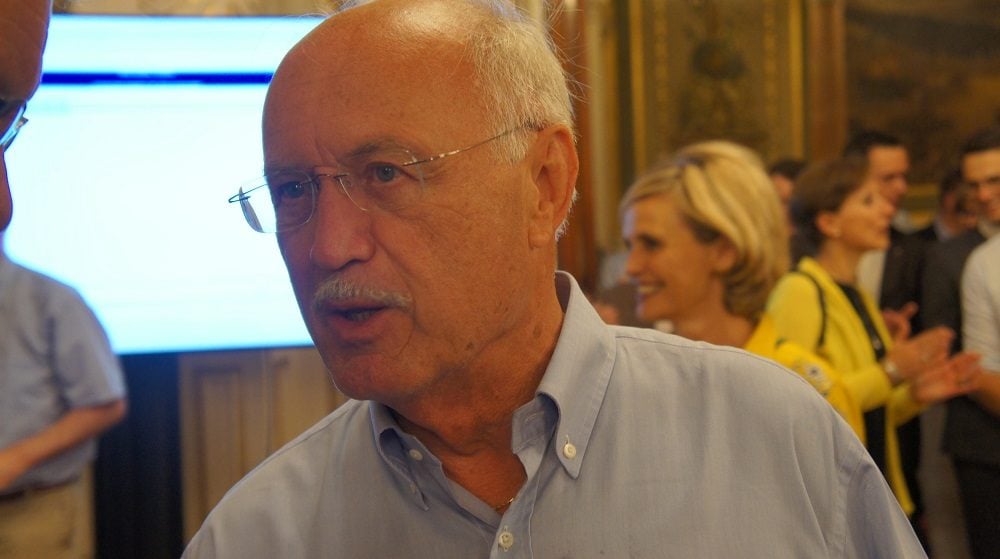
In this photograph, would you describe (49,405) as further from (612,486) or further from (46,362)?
(612,486)

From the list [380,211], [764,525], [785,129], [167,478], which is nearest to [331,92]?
[380,211]

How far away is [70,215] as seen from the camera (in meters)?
2.85

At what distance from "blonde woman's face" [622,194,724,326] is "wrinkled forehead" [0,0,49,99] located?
217 centimetres

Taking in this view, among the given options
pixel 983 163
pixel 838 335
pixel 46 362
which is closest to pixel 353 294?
pixel 46 362

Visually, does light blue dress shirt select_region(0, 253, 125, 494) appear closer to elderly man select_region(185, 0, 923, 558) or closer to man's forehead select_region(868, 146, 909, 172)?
elderly man select_region(185, 0, 923, 558)

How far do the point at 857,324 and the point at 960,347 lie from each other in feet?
3.01

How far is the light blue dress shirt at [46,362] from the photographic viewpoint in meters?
2.97

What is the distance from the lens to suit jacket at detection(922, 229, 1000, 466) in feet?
11.6

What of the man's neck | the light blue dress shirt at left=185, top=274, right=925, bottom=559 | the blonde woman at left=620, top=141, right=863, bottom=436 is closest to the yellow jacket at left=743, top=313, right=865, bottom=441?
the blonde woman at left=620, top=141, right=863, bottom=436

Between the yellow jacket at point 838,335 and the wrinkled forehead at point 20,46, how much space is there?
2.49 metres

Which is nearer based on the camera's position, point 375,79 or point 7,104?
point 7,104

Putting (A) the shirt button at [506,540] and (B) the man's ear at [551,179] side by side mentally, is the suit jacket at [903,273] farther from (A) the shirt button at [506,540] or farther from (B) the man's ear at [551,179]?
(A) the shirt button at [506,540]

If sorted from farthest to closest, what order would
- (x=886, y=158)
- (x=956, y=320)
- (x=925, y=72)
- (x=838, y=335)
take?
(x=925, y=72)
(x=886, y=158)
(x=956, y=320)
(x=838, y=335)

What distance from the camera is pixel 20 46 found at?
36.0 inches
